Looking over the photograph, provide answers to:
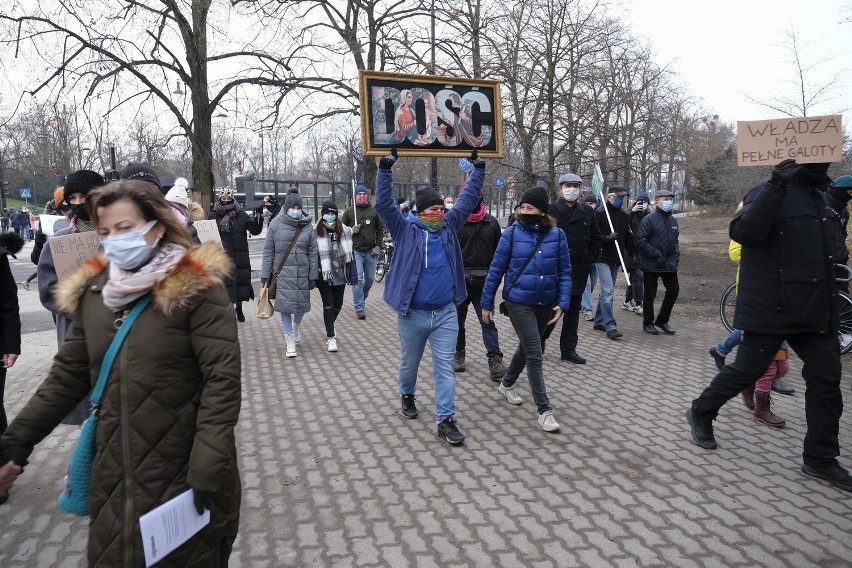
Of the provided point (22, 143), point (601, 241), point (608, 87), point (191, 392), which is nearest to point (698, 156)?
point (608, 87)

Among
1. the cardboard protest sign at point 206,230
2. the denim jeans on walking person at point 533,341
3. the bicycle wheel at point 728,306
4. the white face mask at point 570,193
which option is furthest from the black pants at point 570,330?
the cardboard protest sign at point 206,230

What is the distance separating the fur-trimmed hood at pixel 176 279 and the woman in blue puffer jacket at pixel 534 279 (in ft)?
10.1

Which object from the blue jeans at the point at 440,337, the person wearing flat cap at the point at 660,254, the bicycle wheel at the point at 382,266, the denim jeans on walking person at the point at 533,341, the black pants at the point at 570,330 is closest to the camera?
the blue jeans at the point at 440,337

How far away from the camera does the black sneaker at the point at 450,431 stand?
469cm

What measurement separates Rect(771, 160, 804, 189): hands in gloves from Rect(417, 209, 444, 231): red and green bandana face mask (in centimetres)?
219

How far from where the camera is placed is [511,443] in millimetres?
4773

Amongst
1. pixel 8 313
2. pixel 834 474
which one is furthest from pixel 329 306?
pixel 834 474

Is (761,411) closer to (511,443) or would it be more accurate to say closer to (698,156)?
(511,443)

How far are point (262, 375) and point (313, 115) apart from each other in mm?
13082

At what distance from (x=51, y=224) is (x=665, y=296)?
23.3 ft

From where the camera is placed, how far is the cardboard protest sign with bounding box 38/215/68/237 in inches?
160

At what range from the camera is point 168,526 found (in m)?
2.05

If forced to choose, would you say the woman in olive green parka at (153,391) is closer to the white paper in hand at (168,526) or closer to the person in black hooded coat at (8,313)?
the white paper in hand at (168,526)

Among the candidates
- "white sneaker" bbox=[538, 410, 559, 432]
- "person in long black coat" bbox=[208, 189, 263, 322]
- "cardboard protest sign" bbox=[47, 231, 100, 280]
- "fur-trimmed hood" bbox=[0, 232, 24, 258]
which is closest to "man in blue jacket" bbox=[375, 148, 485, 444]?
"white sneaker" bbox=[538, 410, 559, 432]
